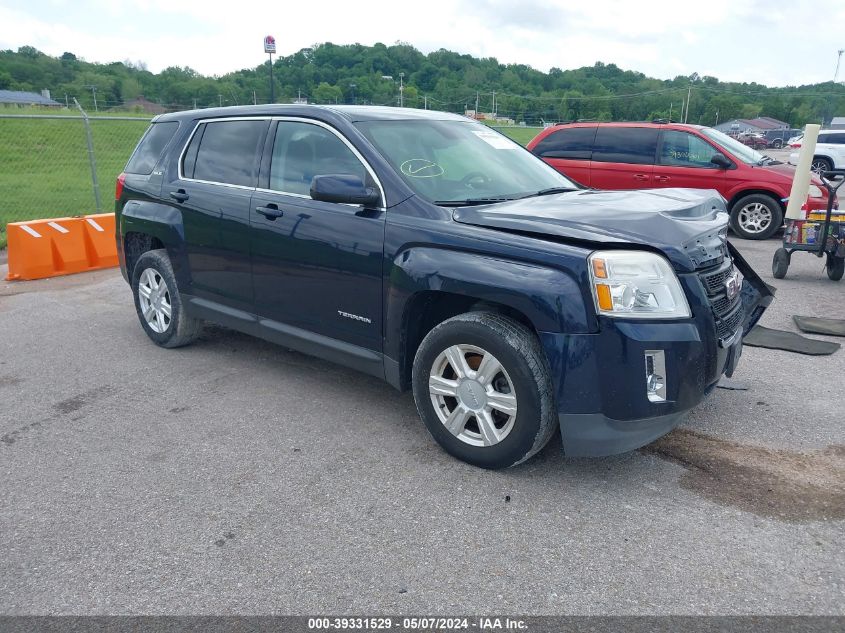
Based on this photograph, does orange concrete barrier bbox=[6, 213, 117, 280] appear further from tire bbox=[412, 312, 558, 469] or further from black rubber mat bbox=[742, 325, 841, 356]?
black rubber mat bbox=[742, 325, 841, 356]

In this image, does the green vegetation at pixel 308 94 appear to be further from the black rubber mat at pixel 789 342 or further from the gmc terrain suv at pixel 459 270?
the black rubber mat at pixel 789 342

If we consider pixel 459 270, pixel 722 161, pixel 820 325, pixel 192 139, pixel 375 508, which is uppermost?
pixel 192 139

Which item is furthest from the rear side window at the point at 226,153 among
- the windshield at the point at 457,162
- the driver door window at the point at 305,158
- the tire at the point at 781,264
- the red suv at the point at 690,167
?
the red suv at the point at 690,167

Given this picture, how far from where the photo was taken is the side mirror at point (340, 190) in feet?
12.5

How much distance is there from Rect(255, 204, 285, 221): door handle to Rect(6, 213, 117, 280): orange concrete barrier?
208 inches

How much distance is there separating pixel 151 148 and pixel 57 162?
13566 mm

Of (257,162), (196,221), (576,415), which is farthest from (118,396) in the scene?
(576,415)

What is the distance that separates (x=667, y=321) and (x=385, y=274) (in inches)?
58.5

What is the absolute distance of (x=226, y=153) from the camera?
5.01m

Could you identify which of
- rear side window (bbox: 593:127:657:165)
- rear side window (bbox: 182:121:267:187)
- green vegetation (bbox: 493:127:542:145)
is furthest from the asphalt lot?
green vegetation (bbox: 493:127:542:145)

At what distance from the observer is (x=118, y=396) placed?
15.5ft

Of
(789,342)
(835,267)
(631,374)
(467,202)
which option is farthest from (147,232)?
(835,267)

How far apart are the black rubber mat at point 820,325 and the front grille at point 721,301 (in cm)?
279

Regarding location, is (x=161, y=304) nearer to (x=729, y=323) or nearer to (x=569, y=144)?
(x=729, y=323)
